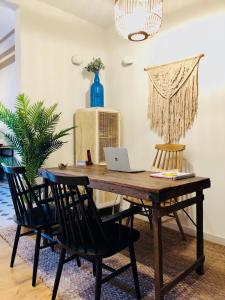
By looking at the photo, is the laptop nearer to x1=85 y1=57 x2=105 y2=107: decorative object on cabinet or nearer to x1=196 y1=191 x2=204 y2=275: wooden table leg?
x1=196 y1=191 x2=204 y2=275: wooden table leg

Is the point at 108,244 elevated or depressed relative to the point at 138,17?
depressed

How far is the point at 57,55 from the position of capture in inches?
133

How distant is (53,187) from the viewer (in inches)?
61.9

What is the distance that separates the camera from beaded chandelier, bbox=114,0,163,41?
2.09 m

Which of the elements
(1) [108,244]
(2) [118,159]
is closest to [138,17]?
(2) [118,159]

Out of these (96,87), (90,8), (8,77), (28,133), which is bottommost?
(28,133)

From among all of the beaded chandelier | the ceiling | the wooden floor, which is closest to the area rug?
the wooden floor

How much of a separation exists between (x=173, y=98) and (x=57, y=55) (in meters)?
1.63

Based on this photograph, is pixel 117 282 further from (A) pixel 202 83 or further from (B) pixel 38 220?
(A) pixel 202 83

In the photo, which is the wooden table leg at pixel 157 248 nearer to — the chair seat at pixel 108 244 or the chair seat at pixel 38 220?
the chair seat at pixel 108 244

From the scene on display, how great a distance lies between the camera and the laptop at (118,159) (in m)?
2.17

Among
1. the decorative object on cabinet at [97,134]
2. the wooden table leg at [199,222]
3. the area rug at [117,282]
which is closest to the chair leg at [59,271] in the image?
the area rug at [117,282]

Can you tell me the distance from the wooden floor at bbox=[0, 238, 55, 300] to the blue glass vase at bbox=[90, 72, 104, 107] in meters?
2.13

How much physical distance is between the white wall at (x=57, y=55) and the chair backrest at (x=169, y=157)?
4.17ft
